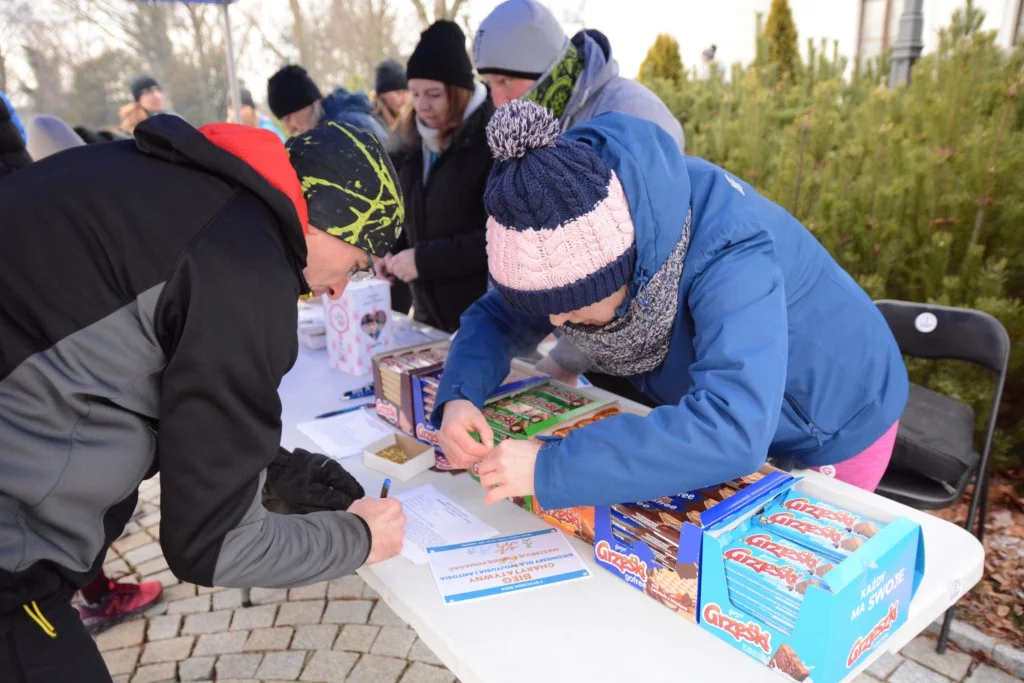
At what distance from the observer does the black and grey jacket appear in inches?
37.5

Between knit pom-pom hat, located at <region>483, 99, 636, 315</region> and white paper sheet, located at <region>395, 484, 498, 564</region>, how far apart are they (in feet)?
1.78

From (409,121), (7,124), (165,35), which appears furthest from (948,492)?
(165,35)

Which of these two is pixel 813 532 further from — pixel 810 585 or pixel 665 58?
pixel 665 58

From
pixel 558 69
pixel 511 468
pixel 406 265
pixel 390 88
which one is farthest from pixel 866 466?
pixel 390 88

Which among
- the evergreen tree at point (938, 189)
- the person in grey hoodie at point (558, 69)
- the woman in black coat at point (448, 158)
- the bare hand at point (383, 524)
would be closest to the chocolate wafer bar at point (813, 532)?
→ the bare hand at point (383, 524)

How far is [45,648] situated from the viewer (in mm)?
1106

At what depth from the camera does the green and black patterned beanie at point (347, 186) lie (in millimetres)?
1224

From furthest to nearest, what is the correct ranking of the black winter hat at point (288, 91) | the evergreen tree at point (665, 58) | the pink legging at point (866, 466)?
the evergreen tree at point (665, 58) < the black winter hat at point (288, 91) < the pink legging at point (866, 466)

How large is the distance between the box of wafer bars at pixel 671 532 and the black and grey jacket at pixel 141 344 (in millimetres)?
629

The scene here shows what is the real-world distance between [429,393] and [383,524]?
491mm

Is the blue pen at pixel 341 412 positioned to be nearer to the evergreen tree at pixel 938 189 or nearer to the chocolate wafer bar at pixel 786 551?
the chocolate wafer bar at pixel 786 551

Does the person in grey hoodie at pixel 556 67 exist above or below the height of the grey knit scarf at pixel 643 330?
above

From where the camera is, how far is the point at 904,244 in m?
3.24

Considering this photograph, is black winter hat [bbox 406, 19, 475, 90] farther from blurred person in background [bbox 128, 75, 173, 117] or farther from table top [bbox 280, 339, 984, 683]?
blurred person in background [bbox 128, 75, 173, 117]
